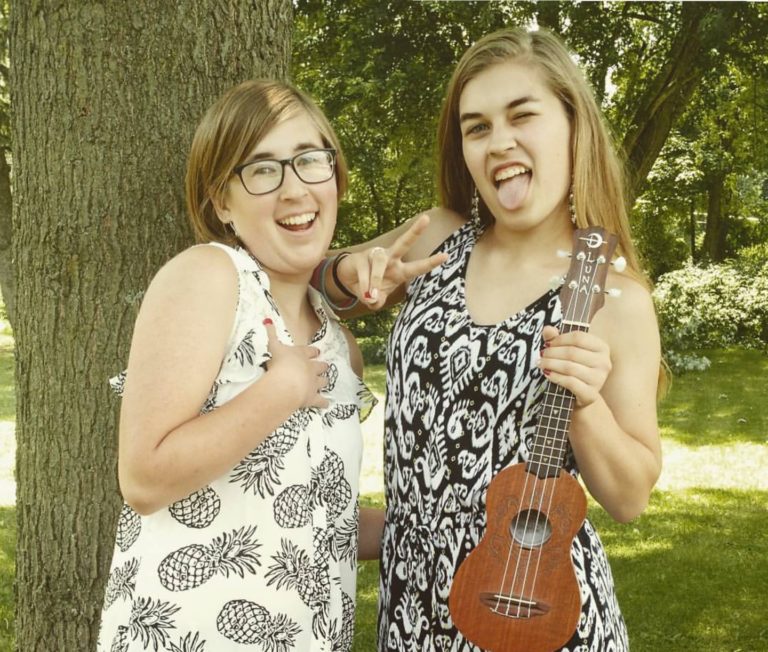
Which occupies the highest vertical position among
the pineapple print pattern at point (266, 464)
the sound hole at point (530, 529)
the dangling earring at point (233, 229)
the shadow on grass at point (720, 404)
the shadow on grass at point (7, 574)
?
the dangling earring at point (233, 229)

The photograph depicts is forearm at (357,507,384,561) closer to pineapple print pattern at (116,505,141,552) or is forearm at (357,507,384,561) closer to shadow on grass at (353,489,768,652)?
pineapple print pattern at (116,505,141,552)

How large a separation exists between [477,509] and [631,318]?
596 millimetres

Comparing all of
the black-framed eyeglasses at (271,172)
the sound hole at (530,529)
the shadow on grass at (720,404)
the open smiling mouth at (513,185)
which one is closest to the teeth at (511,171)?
the open smiling mouth at (513,185)

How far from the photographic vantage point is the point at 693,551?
662cm

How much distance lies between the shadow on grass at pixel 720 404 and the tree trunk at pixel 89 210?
8258 millimetres

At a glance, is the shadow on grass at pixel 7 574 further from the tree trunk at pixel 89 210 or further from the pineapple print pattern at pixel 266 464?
the pineapple print pattern at pixel 266 464

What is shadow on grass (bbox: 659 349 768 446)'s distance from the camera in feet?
33.2

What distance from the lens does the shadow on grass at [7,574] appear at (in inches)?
206

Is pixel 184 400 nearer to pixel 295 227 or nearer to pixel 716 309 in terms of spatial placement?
pixel 295 227

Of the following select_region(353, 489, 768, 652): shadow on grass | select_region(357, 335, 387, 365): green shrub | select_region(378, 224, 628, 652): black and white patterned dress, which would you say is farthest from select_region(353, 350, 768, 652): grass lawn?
select_region(357, 335, 387, 365): green shrub

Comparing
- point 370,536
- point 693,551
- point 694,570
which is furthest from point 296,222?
point 693,551

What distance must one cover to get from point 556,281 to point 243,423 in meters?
0.85

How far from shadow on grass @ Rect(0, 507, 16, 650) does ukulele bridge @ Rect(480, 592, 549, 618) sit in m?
3.93

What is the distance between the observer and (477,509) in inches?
87.5
